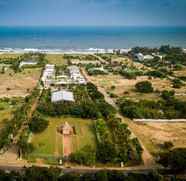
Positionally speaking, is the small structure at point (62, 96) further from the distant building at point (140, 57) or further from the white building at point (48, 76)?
the distant building at point (140, 57)

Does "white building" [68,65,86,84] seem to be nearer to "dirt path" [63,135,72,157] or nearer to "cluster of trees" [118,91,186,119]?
"cluster of trees" [118,91,186,119]

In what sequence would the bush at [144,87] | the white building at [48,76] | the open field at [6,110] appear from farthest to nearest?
the white building at [48,76] → the bush at [144,87] → the open field at [6,110]

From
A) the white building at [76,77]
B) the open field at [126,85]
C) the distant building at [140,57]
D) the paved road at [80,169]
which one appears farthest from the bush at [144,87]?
the distant building at [140,57]

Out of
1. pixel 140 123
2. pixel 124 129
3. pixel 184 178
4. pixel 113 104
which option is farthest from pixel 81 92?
pixel 184 178

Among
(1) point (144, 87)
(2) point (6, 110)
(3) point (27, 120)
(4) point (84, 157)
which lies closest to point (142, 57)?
(1) point (144, 87)

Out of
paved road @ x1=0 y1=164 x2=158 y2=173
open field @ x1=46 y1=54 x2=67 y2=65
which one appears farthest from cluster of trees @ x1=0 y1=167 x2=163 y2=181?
open field @ x1=46 y1=54 x2=67 y2=65

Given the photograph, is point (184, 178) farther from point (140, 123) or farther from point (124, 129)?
point (140, 123)
